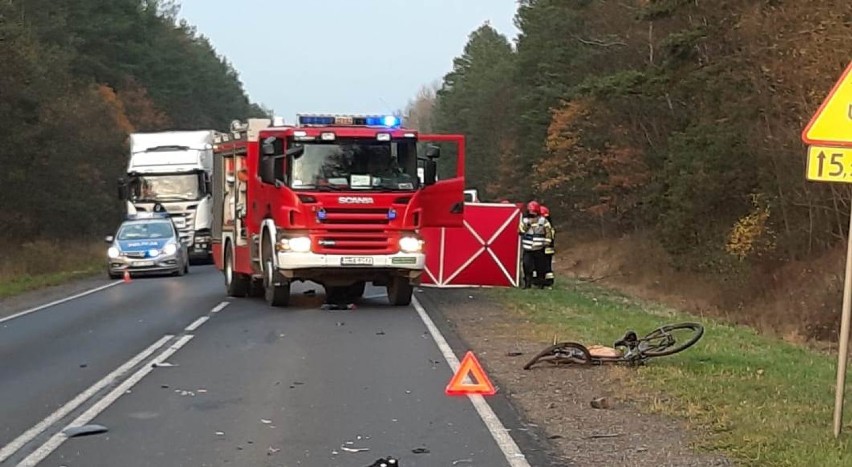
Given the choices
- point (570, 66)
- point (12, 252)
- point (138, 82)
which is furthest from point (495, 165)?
point (12, 252)

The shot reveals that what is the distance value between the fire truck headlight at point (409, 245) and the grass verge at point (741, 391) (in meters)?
2.70

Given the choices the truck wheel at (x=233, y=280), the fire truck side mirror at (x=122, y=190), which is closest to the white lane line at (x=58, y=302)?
the truck wheel at (x=233, y=280)

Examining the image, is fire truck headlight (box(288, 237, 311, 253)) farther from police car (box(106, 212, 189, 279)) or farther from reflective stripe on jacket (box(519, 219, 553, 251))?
police car (box(106, 212, 189, 279))

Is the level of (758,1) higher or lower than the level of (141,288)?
higher

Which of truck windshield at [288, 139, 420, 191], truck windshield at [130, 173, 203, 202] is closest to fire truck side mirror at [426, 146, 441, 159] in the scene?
truck windshield at [288, 139, 420, 191]

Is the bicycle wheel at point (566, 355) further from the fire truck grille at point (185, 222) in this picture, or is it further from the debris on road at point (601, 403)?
the fire truck grille at point (185, 222)

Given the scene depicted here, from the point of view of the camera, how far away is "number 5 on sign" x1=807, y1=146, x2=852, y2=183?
8633 millimetres

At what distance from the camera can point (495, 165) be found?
8569 cm

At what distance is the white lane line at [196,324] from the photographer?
16.9 metres

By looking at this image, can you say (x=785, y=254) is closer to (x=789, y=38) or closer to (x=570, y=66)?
(x=789, y=38)

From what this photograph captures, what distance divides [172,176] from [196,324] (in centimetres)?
1994

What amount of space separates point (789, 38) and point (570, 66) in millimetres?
30100

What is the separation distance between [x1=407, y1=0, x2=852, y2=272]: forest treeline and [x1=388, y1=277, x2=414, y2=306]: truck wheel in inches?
348

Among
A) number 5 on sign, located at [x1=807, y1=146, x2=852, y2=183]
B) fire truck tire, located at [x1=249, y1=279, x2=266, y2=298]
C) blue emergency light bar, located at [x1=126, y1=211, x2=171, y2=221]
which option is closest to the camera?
number 5 on sign, located at [x1=807, y1=146, x2=852, y2=183]
